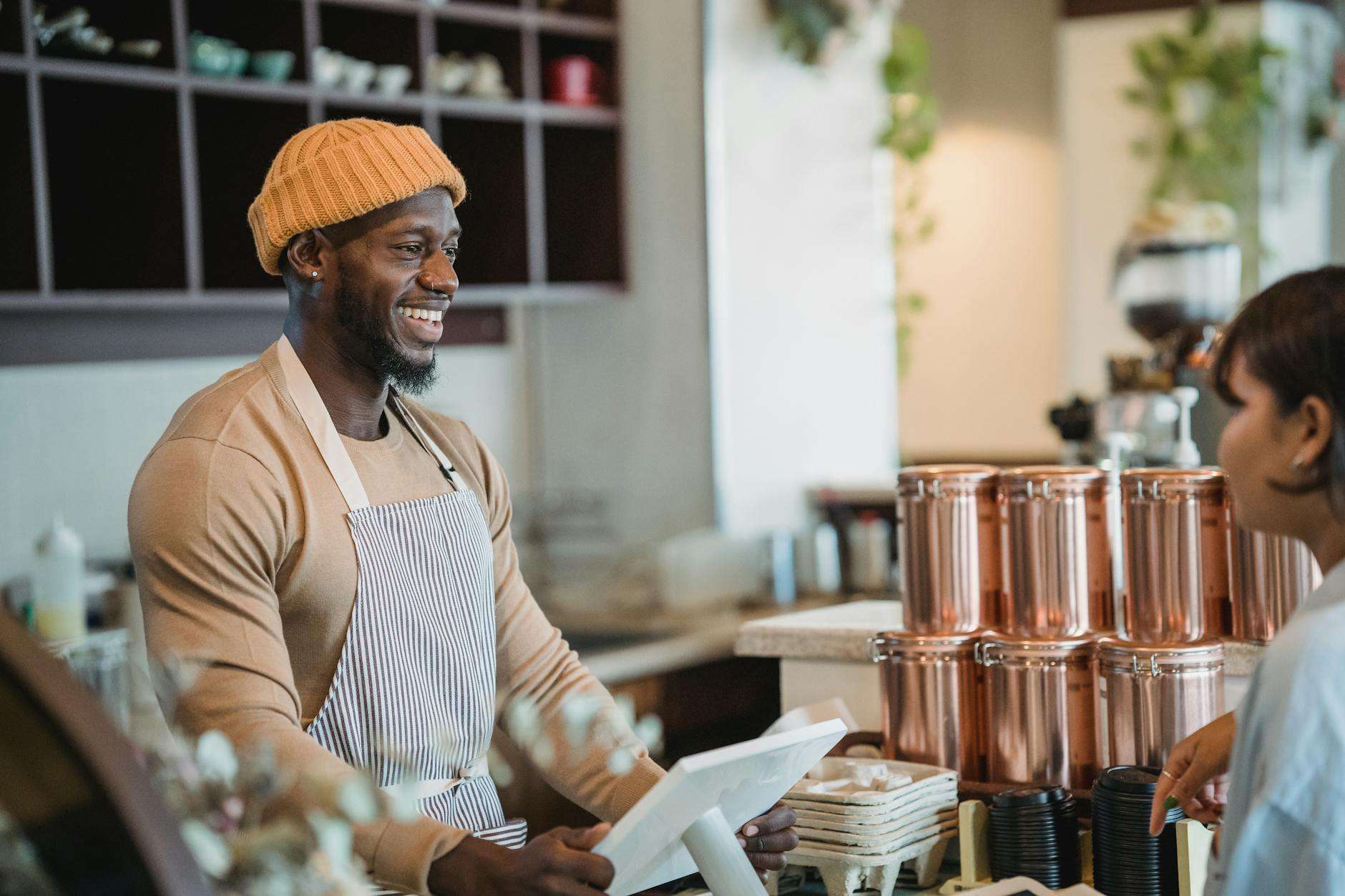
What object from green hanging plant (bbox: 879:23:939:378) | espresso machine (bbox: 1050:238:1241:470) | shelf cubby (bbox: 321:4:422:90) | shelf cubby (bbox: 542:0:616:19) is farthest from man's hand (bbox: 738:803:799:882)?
green hanging plant (bbox: 879:23:939:378)

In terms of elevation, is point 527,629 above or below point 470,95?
below

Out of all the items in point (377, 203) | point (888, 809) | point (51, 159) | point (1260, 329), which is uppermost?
point (51, 159)

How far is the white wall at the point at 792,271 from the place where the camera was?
4805mm

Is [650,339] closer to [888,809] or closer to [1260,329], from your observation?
[888,809]

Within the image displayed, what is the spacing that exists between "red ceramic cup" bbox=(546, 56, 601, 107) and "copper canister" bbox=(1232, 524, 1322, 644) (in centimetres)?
306

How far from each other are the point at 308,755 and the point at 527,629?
1.78 feet

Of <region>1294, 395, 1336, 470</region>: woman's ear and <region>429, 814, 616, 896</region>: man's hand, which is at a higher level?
<region>1294, 395, 1336, 470</region>: woman's ear

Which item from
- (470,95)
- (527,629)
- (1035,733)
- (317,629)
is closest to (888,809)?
(1035,733)

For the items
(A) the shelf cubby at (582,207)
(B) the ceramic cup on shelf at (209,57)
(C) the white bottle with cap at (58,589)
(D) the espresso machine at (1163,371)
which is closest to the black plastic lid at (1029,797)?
(D) the espresso machine at (1163,371)

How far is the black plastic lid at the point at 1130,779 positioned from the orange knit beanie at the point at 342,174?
1002 mm

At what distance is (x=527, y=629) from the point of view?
2049 mm

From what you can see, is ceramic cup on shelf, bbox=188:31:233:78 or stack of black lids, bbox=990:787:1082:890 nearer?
stack of black lids, bbox=990:787:1082:890

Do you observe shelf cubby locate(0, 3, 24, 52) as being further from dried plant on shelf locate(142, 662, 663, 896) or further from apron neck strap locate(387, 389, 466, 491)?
dried plant on shelf locate(142, 662, 663, 896)

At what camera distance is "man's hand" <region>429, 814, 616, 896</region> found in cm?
139
